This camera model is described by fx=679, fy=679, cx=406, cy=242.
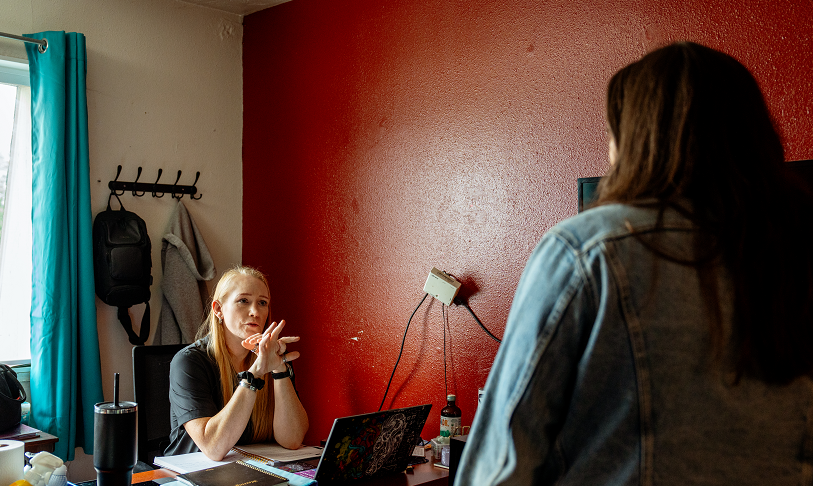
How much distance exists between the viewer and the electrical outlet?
8.04ft

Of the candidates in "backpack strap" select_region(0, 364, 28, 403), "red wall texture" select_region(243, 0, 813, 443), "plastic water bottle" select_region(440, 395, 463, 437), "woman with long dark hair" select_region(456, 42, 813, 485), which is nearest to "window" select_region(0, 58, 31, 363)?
"backpack strap" select_region(0, 364, 28, 403)

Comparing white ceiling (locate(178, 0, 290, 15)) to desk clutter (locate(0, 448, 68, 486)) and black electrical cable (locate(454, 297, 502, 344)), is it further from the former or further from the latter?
desk clutter (locate(0, 448, 68, 486))

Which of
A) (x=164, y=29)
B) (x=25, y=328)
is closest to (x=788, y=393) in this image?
(x=25, y=328)

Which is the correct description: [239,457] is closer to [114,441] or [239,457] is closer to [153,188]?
→ [114,441]

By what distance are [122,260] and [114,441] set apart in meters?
1.63

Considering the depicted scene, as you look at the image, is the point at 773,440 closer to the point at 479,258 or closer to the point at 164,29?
the point at 479,258

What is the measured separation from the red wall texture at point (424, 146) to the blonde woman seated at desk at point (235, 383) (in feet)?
1.82

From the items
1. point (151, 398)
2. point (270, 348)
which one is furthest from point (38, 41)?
point (270, 348)

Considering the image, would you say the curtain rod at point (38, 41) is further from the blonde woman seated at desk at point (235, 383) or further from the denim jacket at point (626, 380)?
the denim jacket at point (626, 380)

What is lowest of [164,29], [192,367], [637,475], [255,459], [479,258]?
[255,459]

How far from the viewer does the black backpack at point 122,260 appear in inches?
111

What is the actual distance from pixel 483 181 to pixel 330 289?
3.07ft

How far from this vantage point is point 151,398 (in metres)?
2.33

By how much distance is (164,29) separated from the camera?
319 cm
